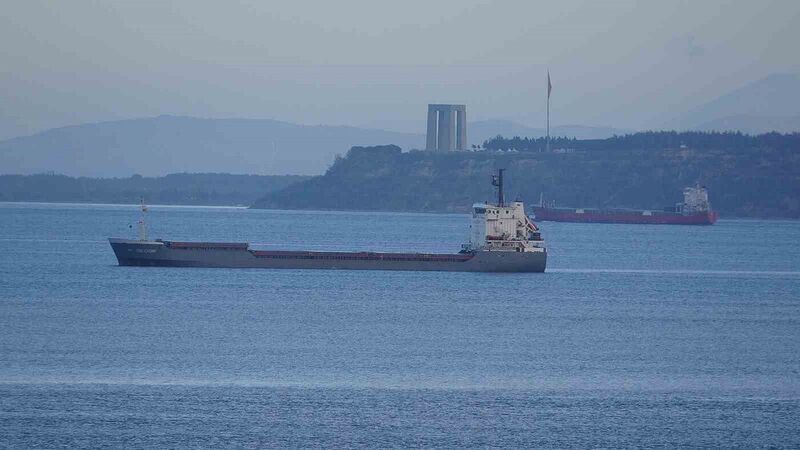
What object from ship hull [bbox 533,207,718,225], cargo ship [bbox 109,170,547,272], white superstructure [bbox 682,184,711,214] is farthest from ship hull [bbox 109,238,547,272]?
ship hull [bbox 533,207,718,225]

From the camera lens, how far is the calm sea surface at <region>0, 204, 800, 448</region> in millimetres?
27328

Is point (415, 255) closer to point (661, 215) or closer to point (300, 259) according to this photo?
point (300, 259)

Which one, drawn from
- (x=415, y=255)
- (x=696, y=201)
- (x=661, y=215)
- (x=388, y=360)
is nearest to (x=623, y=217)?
(x=661, y=215)

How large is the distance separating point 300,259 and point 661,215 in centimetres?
12424

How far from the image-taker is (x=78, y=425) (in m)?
26.8

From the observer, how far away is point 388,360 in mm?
36812

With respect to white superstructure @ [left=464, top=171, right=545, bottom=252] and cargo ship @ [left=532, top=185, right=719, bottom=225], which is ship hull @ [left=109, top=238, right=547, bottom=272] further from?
cargo ship @ [left=532, top=185, right=719, bottom=225]

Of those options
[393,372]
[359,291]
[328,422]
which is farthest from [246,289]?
[328,422]

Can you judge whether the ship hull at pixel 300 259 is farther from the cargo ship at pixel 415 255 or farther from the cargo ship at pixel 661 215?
the cargo ship at pixel 661 215

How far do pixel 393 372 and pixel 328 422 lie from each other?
6950 millimetres

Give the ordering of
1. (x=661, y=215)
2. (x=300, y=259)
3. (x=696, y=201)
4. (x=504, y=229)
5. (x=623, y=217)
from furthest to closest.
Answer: (x=623, y=217)
(x=661, y=215)
(x=696, y=201)
(x=300, y=259)
(x=504, y=229)

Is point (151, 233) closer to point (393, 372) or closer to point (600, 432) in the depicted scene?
point (393, 372)

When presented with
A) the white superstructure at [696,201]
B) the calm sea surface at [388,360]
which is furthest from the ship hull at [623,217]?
the calm sea surface at [388,360]

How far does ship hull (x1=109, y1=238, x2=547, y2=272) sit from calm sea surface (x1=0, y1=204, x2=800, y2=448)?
73 cm
